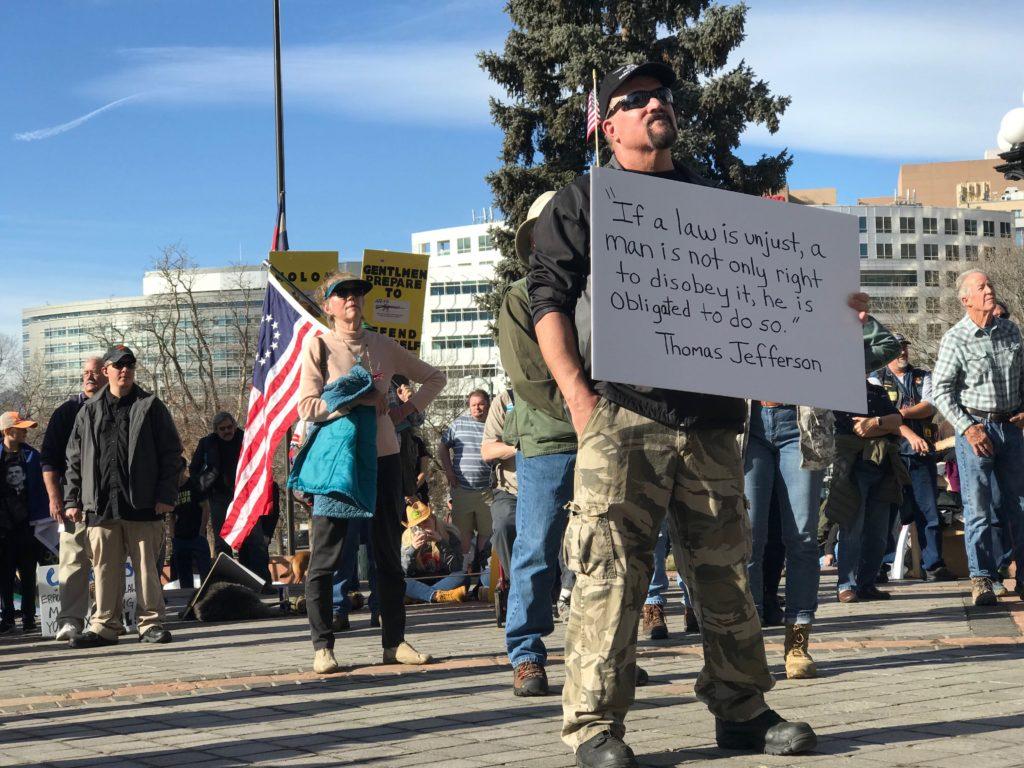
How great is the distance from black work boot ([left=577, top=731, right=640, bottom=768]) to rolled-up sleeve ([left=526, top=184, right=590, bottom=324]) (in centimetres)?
141

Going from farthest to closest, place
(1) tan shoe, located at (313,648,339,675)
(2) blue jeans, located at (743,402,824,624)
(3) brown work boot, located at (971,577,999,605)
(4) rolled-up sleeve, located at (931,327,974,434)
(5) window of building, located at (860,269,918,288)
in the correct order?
(5) window of building, located at (860,269,918,288) < (4) rolled-up sleeve, located at (931,327,974,434) < (3) brown work boot, located at (971,577,999,605) < (1) tan shoe, located at (313,648,339,675) < (2) blue jeans, located at (743,402,824,624)

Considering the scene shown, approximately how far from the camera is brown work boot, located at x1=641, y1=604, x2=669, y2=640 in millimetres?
8305

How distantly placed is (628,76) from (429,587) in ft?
28.9

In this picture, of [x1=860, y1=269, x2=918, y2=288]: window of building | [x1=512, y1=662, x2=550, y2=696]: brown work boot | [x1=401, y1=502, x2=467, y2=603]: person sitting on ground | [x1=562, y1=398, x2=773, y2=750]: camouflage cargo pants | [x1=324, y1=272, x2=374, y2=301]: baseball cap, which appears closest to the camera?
[x1=562, y1=398, x2=773, y2=750]: camouflage cargo pants

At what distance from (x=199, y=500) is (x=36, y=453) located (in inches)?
128

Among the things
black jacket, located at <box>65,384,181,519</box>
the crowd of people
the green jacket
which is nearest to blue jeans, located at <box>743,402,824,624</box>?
the crowd of people

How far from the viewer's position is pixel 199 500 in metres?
15.6

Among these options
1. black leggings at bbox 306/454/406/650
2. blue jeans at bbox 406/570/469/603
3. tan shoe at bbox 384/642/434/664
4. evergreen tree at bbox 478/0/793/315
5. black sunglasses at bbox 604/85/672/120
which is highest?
A: evergreen tree at bbox 478/0/793/315

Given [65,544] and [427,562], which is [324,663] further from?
[427,562]

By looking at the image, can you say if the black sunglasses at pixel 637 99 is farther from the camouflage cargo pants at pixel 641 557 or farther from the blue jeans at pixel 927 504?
the blue jeans at pixel 927 504

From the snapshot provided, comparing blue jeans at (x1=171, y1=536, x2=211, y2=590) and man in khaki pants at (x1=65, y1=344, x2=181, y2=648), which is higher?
man in khaki pants at (x1=65, y1=344, x2=181, y2=648)

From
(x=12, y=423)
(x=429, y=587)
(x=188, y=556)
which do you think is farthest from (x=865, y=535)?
(x=188, y=556)

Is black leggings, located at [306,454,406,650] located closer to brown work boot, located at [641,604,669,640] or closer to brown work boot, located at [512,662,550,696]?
brown work boot, located at [512,662,550,696]

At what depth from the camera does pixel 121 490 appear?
392 inches
